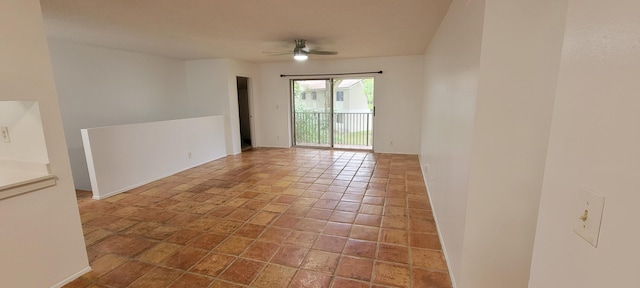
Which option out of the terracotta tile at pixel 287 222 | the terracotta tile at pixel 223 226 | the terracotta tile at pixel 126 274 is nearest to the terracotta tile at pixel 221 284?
the terracotta tile at pixel 126 274

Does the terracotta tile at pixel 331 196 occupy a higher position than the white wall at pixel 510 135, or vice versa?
the white wall at pixel 510 135

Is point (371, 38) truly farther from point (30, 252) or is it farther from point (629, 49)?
point (30, 252)

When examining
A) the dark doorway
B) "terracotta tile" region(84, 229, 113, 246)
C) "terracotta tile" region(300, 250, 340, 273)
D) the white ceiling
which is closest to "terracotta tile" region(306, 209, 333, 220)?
"terracotta tile" region(300, 250, 340, 273)

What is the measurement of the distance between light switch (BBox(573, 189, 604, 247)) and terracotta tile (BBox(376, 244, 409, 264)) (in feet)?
5.44

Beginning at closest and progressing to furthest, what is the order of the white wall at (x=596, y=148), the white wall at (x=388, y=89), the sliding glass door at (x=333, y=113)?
the white wall at (x=596, y=148), the white wall at (x=388, y=89), the sliding glass door at (x=333, y=113)

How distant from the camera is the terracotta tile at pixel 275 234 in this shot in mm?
2486

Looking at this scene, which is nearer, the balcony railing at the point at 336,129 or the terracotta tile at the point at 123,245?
the terracotta tile at the point at 123,245

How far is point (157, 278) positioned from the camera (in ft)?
6.46

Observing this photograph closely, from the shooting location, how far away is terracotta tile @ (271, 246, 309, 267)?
2.14 meters

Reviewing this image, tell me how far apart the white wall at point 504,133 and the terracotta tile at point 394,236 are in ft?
2.24

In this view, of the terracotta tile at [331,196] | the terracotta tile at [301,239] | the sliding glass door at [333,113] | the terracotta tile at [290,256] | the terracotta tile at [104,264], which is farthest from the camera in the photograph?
the sliding glass door at [333,113]

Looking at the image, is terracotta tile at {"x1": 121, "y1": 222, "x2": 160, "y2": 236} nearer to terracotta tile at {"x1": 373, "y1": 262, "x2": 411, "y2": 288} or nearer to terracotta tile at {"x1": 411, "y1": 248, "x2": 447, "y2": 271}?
terracotta tile at {"x1": 373, "y1": 262, "x2": 411, "y2": 288}

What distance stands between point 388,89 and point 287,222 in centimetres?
411

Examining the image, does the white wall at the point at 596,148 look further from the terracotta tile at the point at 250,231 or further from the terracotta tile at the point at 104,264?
the terracotta tile at the point at 104,264
